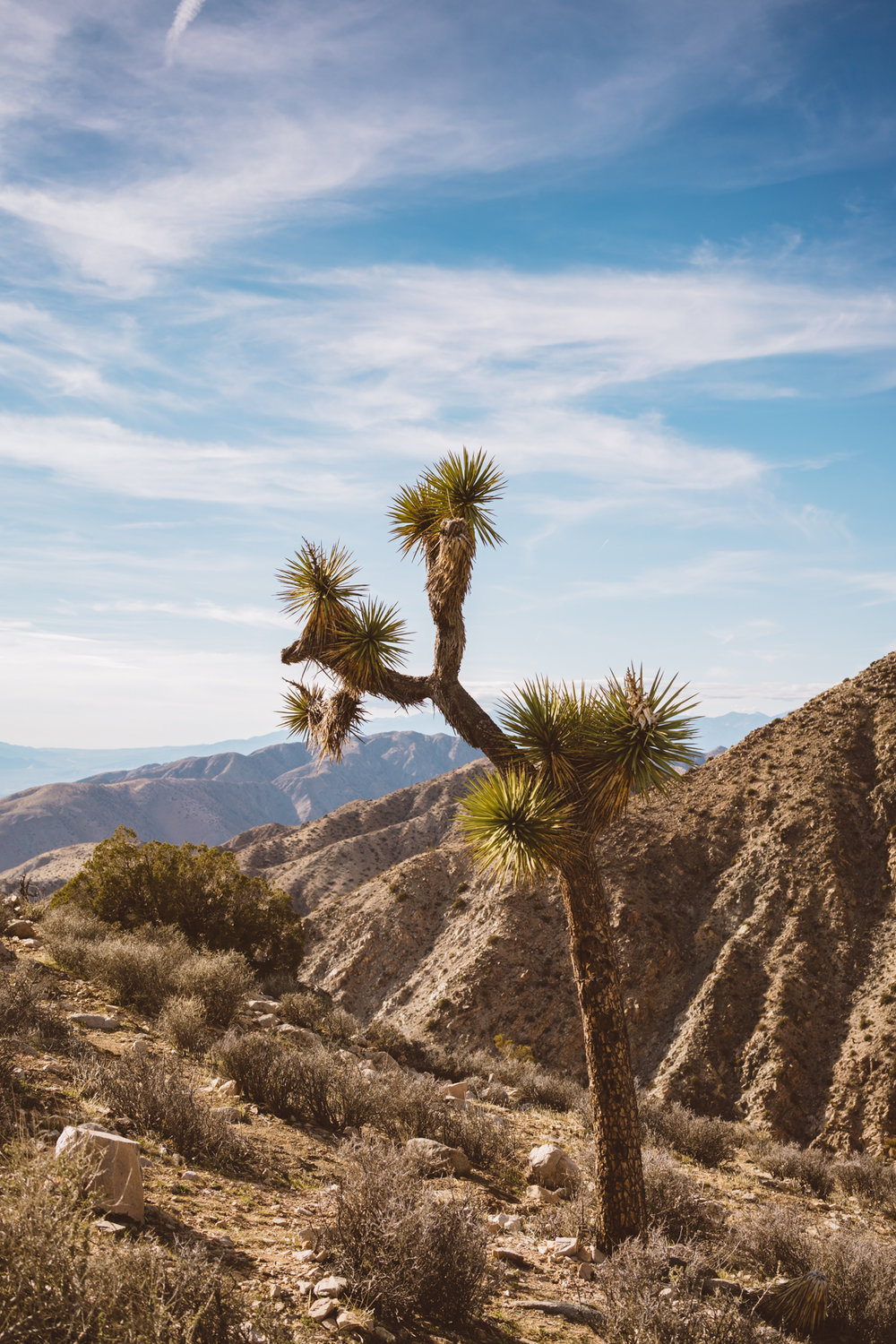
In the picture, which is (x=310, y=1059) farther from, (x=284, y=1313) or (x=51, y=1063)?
(x=284, y=1313)

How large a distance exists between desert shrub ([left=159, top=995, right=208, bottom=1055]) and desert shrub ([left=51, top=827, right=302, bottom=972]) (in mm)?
9254

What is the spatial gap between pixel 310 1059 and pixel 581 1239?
12.1 feet

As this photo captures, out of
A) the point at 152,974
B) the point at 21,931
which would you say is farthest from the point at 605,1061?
the point at 21,931

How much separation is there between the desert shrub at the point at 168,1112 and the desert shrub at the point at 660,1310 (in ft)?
10.00

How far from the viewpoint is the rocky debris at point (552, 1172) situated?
25.4 ft

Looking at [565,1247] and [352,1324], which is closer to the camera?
[352,1324]

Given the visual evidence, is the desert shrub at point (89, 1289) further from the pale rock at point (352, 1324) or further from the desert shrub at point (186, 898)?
the desert shrub at point (186, 898)

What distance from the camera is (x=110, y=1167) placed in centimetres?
419

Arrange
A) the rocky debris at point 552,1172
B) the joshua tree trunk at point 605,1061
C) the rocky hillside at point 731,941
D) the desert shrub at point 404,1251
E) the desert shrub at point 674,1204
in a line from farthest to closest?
1. the rocky hillside at point 731,941
2. the rocky debris at point 552,1172
3. the desert shrub at point 674,1204
4. the joshua tree trunk at point 605,1061
5. the desert shrub at point 404,1251

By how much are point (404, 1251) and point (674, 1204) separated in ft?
12.4

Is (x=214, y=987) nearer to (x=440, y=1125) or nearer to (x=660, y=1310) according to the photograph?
(x=440, y=1125)

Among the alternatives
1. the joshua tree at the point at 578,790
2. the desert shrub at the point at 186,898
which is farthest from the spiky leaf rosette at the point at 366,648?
the desert shrub at the point at 186,898

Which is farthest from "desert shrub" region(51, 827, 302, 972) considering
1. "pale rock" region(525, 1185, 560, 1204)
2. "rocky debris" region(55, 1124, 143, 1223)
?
"rocky debris" region(55, 1124, 143, 1223)

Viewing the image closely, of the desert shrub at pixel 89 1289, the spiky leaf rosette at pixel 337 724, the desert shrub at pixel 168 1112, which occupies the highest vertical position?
the spiky leaf rosette at pixel 337 724
